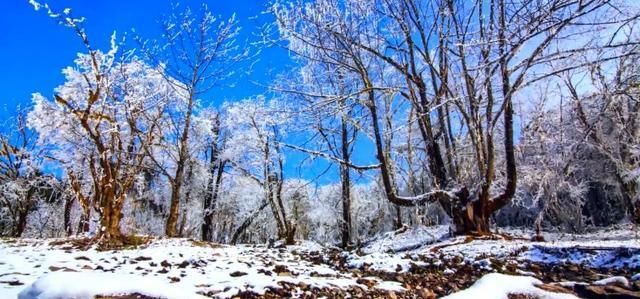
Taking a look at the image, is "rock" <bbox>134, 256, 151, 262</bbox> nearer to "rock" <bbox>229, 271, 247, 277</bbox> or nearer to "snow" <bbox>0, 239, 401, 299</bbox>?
"snow" <bbox>0, 239, 401, 299</bbox>

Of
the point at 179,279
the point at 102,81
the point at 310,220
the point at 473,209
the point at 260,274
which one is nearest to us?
the point at 179,279

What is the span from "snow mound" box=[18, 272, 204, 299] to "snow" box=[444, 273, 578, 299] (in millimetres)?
A: 2626

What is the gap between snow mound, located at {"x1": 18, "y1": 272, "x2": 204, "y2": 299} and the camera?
11.2 feet

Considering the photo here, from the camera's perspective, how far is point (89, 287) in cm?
353

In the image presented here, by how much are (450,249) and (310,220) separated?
1112 inches

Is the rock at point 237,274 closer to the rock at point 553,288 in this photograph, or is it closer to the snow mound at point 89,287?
the snow mound at point 89,287

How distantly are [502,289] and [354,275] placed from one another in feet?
6.92

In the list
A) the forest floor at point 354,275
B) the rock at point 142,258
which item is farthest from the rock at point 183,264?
the rock at point 142,258

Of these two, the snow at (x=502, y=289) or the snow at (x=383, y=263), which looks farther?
the snow at (x=383, y=263)

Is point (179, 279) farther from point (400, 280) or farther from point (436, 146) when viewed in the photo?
point (436, 146)

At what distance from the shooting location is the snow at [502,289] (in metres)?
4.14

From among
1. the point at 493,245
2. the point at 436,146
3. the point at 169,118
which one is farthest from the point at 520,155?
the point at 169,118

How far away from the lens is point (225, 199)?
79.2 ft

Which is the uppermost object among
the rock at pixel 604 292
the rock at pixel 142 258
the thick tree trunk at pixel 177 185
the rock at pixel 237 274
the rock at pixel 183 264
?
the thick tree trunk at pixel 177 185
